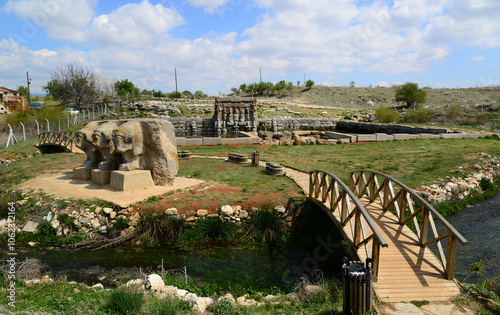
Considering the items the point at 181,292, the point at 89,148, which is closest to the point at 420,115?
the point at 89,148

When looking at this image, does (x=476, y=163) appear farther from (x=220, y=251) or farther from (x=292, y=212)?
(x=220, y=251)

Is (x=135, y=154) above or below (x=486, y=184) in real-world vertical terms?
above

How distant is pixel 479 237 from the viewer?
913cm

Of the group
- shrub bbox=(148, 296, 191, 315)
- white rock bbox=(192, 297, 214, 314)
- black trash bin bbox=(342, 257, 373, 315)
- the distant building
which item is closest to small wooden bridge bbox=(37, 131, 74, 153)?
white rock bbox=(192, 297, 214, 314)

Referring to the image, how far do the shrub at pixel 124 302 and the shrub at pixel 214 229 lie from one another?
429cm

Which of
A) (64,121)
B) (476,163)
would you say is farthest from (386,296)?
(64,121)

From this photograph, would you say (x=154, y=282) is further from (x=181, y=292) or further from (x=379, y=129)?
(x=379, y=129)

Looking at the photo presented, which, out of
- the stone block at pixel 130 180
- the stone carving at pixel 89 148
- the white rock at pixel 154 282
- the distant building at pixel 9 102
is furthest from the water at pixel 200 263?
the distant building at pixel 9 102

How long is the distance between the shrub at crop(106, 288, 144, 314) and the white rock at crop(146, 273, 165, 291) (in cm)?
124

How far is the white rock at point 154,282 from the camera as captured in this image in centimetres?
622

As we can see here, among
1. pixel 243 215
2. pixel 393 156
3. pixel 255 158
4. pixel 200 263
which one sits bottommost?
pixel 200 263

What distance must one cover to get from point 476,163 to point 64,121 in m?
29.6

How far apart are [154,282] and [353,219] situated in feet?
14.7

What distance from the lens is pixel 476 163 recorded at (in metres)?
Result: 14.4
